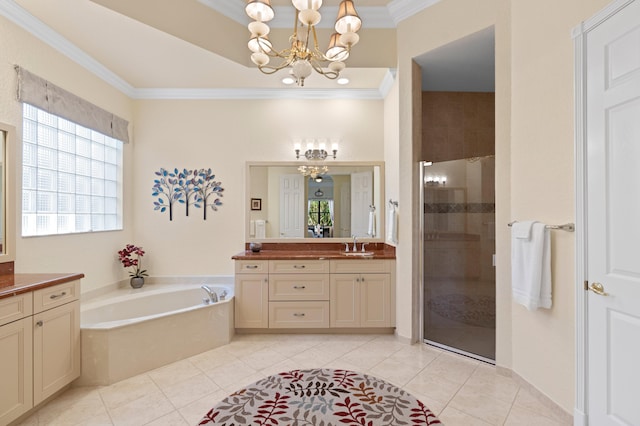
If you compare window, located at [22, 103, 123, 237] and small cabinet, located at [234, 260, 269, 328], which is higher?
window, located at [22, 103, 123, 237]

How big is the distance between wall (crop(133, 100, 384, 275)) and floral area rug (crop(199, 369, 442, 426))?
8.48 feet

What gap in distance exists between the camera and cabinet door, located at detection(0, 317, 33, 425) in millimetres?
1711

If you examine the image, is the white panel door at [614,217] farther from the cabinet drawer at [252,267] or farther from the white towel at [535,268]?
the cabinet drawer at [252,267]

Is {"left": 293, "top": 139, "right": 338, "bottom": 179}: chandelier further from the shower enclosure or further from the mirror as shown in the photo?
the shower enclosure

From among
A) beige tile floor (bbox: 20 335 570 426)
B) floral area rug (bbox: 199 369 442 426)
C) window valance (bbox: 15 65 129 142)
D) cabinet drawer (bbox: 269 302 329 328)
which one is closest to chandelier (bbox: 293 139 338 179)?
cabinet drawer (bbox: 269 302 329 328)

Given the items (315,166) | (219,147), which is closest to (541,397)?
(315,166)

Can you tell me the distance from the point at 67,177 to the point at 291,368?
113 inches

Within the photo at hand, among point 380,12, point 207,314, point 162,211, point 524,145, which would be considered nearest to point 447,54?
point 380,12

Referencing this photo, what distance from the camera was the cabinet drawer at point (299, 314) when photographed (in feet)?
10.6

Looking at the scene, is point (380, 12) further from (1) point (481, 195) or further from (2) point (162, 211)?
(2) point (162, 211)

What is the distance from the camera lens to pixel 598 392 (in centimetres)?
165

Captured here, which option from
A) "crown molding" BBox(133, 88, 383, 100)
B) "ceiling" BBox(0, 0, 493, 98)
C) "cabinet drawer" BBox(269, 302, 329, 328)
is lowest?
"cabinet drawer" BBox(269, 302, 329, 328)

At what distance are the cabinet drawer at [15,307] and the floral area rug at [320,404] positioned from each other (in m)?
1.41

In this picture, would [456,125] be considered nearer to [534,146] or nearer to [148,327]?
[534,146]
